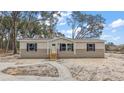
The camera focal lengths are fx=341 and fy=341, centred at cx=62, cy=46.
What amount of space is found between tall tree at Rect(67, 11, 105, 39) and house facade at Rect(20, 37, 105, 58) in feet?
1.03

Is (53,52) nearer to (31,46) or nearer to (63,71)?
(31,46)

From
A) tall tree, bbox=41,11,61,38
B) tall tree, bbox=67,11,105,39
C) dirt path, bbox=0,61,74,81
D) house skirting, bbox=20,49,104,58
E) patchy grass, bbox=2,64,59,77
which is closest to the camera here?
dirt path, bbox=0,61,74,81

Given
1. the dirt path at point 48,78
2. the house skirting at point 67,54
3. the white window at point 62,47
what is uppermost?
the white window at point 62,47

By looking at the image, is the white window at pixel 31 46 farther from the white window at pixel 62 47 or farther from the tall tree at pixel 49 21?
the white window at pixel 62 47

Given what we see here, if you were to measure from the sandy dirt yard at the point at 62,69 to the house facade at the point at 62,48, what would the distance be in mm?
533

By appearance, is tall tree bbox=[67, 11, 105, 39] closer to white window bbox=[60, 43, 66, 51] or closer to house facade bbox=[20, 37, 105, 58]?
house facade bbox=[20, 37, 105, 58]

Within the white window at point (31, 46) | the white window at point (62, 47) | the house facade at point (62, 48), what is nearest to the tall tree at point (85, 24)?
the house facade at point (62, 48)

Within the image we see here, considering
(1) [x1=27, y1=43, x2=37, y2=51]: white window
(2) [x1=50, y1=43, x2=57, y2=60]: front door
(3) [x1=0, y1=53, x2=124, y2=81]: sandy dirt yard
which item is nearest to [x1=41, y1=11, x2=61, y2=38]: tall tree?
(2) [x1=50, y1=43, x2=57, y2=60]: front door

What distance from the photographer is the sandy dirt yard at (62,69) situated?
48.9 ft

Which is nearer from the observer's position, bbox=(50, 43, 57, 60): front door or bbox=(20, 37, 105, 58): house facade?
bbox=(50, 43, 57, 60): front door

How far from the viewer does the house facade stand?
53.9 feet

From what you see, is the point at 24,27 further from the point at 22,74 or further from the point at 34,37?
the point at 22,74
